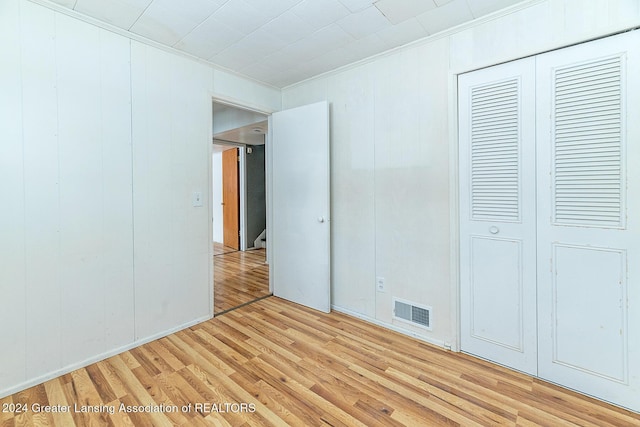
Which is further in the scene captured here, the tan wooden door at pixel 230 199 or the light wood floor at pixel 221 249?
the tan wooden door at pixel 230 199

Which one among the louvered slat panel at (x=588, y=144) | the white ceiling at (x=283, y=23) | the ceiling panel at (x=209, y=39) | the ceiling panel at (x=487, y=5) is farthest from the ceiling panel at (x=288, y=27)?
the louvered slat panel at (x=588, y=144)

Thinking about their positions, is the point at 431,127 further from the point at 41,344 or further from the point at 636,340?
the point at 41,344

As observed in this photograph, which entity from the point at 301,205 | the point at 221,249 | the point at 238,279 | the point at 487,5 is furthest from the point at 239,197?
the point at 487,5

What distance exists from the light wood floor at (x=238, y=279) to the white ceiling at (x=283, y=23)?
237cm

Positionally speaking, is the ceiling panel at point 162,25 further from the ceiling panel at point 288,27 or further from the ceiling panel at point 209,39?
the ceiling panel at point 288,27

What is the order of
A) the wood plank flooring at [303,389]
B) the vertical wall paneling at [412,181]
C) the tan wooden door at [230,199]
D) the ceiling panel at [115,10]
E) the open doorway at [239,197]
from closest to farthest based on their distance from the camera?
the wood plank flooring at [303,389], the ceiling panel at [115,10], the vertical wall paneling at [412,181], the open doorway at [239,197], the tan wooden door at [230,199]

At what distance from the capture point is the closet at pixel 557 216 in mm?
1557

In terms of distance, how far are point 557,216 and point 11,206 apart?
128 inches

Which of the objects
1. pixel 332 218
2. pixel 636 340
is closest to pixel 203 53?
pixel 332 218

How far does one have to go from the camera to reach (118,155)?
2092mm

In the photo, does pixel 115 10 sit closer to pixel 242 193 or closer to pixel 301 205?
pixel 301 205

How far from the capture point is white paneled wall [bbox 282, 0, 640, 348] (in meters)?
1.79

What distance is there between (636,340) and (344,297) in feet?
6.37

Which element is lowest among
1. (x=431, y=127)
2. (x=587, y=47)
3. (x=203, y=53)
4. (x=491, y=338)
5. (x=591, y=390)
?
(x=591, y=390)
